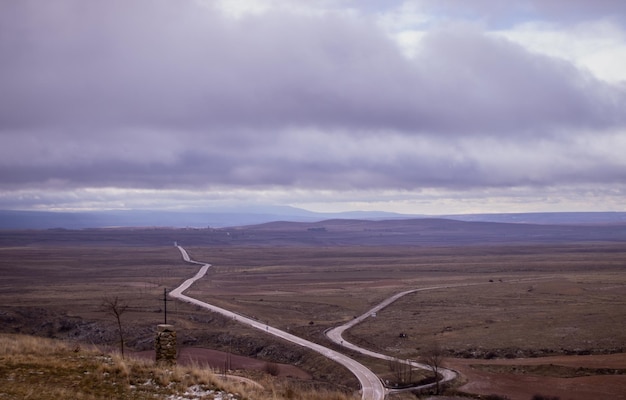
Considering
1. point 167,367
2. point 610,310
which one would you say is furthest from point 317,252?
point 167,367

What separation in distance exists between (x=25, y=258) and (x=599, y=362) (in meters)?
147

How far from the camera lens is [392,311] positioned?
7344 centimetres

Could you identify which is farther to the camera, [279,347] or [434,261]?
[434,261]

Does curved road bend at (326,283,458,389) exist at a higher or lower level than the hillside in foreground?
lower

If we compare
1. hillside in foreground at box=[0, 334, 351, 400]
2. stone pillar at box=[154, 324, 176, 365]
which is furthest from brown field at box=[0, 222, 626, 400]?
hillside in foreground at box=[0, 334, 351, 400]

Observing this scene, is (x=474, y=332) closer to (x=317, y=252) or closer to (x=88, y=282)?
(x=88, y=282)

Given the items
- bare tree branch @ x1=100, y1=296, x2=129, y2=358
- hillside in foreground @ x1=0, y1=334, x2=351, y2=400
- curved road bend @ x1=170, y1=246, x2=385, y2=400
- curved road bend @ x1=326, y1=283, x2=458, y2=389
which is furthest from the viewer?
curved road bend @ x1=326, y1=283, x2=458, y2=389

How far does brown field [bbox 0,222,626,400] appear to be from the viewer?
1740 inches

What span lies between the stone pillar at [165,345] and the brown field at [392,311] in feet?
46.1

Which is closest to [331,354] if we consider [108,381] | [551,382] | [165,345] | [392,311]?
[551,382]

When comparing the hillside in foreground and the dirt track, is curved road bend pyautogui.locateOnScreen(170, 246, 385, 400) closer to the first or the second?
the dirt track

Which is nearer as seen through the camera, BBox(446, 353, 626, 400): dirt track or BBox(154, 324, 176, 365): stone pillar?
BBox(154, 324, 176, 365): stone pillar

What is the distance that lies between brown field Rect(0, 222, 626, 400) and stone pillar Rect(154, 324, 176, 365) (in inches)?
553

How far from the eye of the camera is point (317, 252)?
193 m
